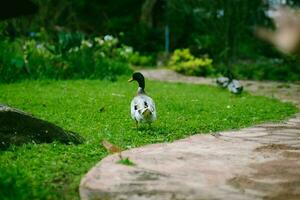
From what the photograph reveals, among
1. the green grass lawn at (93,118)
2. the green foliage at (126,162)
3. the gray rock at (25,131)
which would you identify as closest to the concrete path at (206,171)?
the green foliage at (126,162)

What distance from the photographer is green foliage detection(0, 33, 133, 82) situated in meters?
12.8

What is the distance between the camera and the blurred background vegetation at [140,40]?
1368 cm

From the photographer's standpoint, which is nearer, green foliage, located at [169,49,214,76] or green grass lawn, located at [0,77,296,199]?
green grass lawn, located at [0,77,296,199]

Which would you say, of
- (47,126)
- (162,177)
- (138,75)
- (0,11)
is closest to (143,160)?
(162,177)

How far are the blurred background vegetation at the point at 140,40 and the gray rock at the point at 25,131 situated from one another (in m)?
4.39

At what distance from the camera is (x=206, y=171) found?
4441 mm

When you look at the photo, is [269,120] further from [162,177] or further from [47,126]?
[162,177]

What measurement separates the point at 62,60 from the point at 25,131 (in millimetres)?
8342

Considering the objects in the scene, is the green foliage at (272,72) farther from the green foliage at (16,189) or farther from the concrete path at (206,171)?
the green foliage at (16,189)

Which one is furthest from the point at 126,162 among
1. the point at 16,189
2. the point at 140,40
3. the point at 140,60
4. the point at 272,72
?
the point at 140,40

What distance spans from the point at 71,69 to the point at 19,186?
32.0 feet

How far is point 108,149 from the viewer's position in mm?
5273

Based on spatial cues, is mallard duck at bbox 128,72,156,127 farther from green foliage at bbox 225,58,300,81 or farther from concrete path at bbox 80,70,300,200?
green foliage at bbox 225,58,300,81

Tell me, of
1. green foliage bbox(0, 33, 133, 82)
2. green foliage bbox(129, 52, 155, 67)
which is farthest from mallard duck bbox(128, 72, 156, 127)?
green foliage bbox(129, 52, 155, 67)
